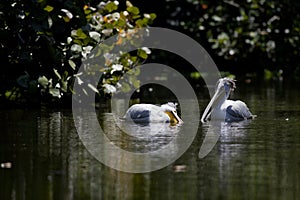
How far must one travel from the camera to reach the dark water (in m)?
A: 5.74

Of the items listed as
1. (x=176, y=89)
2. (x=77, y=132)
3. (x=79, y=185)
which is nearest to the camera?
(x=79, y=185)

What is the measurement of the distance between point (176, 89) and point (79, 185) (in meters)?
8.70

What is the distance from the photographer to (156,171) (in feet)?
21.3

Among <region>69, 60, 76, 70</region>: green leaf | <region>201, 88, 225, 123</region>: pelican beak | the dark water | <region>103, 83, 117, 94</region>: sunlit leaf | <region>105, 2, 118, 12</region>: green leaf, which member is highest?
<region>105, 2, 118, 12</region>: green leaf

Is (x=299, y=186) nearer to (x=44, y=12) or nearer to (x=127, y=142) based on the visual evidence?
(x=127, y=142)

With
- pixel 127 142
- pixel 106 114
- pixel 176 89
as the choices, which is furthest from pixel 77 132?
pixel 176 89

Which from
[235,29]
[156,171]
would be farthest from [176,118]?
[235,29]

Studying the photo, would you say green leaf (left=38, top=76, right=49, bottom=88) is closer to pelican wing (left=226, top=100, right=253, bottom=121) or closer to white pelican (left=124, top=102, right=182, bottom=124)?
white pelican (left=124, top=102, right=182, bottom=124)

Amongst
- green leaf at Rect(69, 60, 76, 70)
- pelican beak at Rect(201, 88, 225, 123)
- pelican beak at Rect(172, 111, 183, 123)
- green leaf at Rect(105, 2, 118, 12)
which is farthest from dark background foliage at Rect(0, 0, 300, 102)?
pelican beak at Rect(172, 111, 183, 123)

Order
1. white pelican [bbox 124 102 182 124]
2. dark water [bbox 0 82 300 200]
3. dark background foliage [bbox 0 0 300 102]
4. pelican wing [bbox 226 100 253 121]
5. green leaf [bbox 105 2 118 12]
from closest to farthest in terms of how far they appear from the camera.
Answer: dark water [bbox 0 82 300 200] < white pelican [bbox 124 102 182 124] < pelican wing [bbox 226 100 253 121] < green leaf [bbox 105 2 118 12] < dark background foliage [bbox 0 0 300 102]

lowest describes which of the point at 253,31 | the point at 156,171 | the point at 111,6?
the point at 156,171

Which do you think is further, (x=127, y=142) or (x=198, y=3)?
(x=198, y=3)

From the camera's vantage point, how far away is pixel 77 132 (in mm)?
8664

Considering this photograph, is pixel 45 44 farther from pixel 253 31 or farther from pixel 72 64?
pixel 253 31
